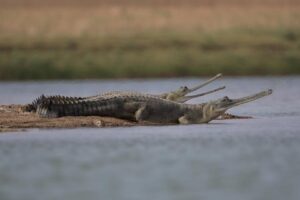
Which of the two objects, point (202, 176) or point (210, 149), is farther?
point (210, 149)

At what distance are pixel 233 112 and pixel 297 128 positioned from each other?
12.2 feet

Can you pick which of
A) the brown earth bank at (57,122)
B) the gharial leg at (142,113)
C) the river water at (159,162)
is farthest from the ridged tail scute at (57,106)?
the gharial leg at (142,113)

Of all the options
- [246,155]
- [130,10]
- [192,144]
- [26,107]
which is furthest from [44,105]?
[130,10]

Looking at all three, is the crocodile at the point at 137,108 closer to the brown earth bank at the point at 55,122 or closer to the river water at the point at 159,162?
the brown earth bank at the point at 55,122

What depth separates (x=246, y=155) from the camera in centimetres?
1532

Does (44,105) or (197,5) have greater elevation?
(197,5)

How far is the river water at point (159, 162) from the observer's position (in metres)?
12.7

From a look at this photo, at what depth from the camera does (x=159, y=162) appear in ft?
48.6

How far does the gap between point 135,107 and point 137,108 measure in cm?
4

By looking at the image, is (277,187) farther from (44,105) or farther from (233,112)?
(233,112)

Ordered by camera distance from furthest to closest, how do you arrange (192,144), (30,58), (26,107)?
(30,58), (26,107), (192,144)

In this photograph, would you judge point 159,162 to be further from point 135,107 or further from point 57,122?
point 135,107

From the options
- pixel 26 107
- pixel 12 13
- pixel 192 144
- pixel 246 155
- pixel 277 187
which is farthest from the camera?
pixel 12 13

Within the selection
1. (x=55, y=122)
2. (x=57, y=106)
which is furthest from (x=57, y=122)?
(x=57, y=106)
